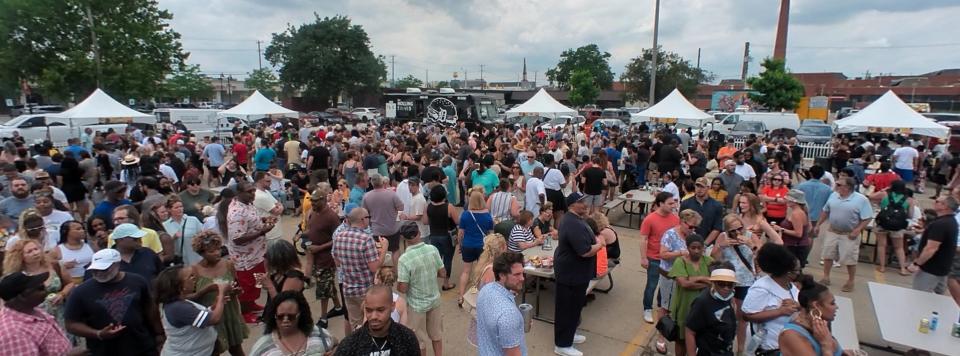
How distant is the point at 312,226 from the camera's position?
497cm

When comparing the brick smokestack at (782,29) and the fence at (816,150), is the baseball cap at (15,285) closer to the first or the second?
the fence at (816,150)

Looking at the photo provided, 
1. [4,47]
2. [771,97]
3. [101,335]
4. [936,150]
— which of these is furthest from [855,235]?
[4,47]

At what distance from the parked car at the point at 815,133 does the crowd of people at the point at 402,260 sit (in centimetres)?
1270

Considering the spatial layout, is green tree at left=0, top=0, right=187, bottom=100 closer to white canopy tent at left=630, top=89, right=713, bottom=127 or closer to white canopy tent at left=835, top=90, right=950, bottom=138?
white canopy tent at left=630, top=89, right=713, bottom=127

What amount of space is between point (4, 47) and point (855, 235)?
3595cm

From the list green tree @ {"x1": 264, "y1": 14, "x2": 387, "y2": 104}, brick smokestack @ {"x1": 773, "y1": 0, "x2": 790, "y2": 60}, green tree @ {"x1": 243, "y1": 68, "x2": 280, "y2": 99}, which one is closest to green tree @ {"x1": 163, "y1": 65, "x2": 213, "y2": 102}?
green tree @ {"x1": 243, "y1": 68, "x2": 280, "y2": 99}

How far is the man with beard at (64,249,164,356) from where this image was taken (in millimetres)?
3109

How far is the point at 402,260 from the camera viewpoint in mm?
4039

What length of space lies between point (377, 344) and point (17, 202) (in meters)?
5.94

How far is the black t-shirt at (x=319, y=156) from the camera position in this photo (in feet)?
34.3

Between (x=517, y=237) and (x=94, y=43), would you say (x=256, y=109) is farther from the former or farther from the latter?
(x=94, y=43)

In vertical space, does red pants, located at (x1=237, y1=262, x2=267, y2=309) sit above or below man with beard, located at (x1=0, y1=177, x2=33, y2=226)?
below

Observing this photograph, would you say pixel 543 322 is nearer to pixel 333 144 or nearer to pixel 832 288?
pixel 832 288

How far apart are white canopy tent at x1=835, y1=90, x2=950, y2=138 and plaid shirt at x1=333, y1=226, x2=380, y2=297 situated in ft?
43.3
